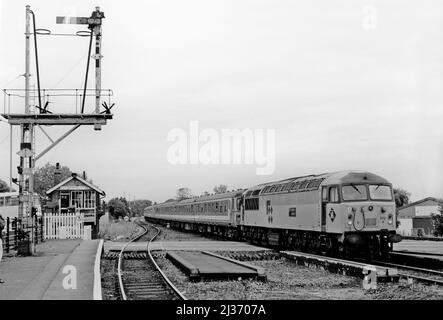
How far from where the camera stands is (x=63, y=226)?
32.5 metres

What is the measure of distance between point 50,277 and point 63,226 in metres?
18.5

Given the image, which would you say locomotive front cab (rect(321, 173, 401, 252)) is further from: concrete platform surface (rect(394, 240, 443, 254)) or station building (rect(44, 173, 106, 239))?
station building (rect(44, 173, 106, 239))

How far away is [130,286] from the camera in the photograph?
14586 mm

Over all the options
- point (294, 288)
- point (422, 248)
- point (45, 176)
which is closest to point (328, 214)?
point (294, 288)

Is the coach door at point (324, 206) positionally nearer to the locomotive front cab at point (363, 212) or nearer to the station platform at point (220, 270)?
the locomotive front cab at point (363, 212)

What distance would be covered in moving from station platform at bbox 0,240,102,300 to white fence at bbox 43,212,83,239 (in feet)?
37.7

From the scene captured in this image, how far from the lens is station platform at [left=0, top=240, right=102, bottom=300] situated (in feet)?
38.7

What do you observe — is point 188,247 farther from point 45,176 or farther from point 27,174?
point 45,176

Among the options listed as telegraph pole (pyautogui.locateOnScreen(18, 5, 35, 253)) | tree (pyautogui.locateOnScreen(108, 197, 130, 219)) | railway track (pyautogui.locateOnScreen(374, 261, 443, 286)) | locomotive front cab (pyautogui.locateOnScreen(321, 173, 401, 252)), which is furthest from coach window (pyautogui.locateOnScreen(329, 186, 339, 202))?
tree (pyautogui.locateOnScreen(108, 197, 130, 219))

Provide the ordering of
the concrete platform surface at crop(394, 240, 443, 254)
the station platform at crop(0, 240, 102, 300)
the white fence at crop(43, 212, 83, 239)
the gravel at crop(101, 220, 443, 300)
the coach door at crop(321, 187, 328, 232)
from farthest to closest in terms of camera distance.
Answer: the white fence at crop(43, 212, 83, 239), the concrete platform surface at crop(394, 240, 443, 254), the coach door at crop(321, 187, 328, 232), the gravel at crop(101, 220, 443, 300), the station platform at crop(0, 240, 102, 300)

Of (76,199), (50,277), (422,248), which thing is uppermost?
(76,199)

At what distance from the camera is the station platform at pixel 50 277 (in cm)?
1179
